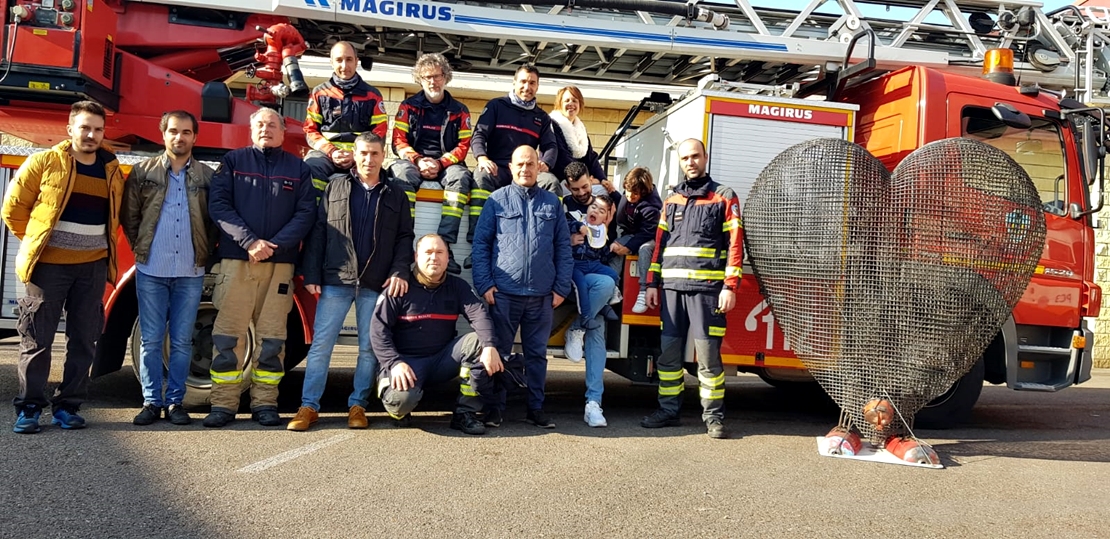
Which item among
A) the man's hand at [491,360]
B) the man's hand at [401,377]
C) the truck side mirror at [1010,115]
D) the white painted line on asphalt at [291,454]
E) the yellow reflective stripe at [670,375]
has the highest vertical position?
the truck side mirror at [1010,115]

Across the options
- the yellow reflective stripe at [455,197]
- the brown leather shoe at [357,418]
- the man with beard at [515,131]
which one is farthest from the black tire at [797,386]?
the brown leather shoe at [357,418]

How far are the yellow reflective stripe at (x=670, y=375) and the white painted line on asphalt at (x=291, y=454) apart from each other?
6.94ft

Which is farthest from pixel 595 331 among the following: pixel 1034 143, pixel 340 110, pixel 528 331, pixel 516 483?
pixel 1034 143

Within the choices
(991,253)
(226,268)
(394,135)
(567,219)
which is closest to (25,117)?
(226,268)

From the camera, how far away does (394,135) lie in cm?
613

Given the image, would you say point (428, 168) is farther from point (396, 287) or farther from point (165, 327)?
point (165, 327)

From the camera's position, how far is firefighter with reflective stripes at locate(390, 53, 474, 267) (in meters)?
5.80

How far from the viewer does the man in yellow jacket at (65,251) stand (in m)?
4.92

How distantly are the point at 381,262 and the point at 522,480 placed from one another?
1.84 m

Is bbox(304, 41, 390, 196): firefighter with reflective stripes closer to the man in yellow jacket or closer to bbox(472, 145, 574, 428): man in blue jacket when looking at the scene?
bbox(472, 145, 574, 428): man in blue jacket

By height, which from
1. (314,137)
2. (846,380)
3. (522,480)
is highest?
(314,137)

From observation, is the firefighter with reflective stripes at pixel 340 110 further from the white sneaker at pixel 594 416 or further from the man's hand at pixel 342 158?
the white sneaker at pixel 594 416

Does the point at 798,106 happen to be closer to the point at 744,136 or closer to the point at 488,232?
the point at 744,136

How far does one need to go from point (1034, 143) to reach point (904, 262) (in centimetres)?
227
